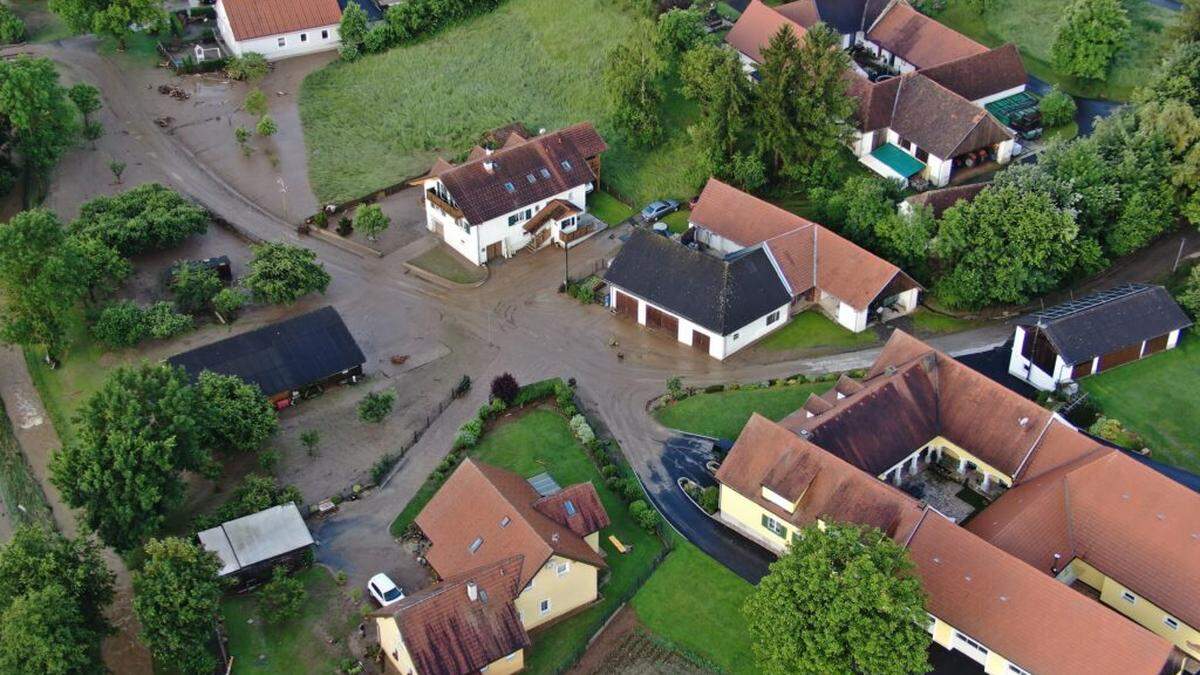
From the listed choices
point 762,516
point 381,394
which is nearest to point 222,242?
point 381,394

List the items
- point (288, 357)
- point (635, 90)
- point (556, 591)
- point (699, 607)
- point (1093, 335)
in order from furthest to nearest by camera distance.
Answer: point (635, 90) < point (288, 357) < point (1093, 335) < point (699, 607) < point (556, 591)

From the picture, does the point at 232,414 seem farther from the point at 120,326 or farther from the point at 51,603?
the point at 51,603

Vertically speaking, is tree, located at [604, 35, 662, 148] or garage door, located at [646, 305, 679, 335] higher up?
tree, located at [604, 35, 662, 148]

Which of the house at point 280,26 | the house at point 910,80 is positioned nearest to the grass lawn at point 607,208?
the house at point 910,80

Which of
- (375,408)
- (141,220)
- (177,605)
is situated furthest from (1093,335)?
(141,220)

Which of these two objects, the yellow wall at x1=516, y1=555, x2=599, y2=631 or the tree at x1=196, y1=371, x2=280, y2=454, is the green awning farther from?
the tree at x1=196, y1=371, x2=280, y2=454

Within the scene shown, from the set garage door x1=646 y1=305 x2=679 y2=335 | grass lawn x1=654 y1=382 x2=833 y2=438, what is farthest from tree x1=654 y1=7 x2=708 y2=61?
grass lawn x1=654 y1=382 x2=833 y2=438

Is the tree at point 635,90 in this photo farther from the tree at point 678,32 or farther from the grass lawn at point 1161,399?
the grass lawn at point 1161,399
